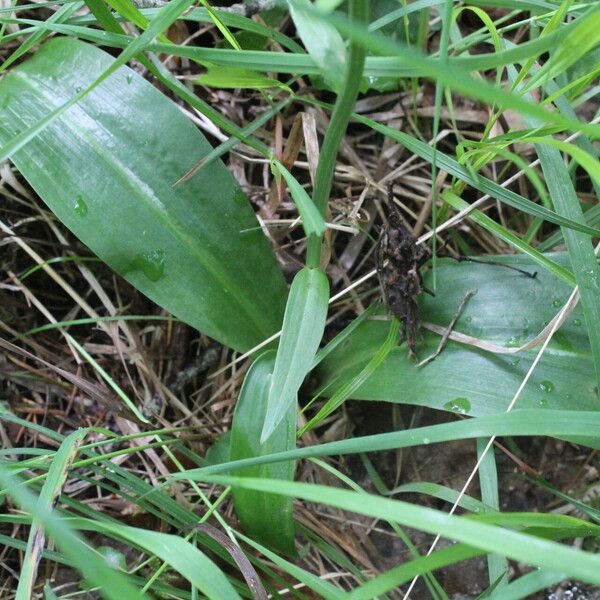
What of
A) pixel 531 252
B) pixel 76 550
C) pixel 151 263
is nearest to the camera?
pixel 76 550

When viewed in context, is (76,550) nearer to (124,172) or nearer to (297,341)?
(297,341)

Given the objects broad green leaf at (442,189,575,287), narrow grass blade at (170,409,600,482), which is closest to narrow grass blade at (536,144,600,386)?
broad green leaf at (442,189,575,287)

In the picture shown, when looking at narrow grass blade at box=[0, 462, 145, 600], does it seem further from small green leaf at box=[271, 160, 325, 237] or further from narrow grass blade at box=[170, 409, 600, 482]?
small green leaf at box=[271, 160, 325, 237]

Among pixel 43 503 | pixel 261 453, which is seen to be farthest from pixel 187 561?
pixel 261 453

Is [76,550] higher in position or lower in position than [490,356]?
higher

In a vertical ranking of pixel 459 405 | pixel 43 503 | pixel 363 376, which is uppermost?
pixel 43 503

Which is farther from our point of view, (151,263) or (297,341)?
(151,263)

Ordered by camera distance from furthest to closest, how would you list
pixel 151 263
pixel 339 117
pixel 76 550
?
pixel 151 263, pixel 339 117, pixel 76 550
